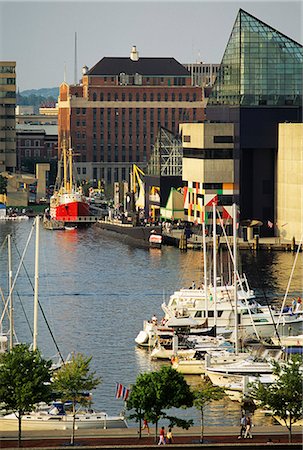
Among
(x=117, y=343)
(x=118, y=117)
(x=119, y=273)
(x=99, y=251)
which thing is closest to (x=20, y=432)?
(x=117, y=343)

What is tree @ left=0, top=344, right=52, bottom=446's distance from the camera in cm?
3522

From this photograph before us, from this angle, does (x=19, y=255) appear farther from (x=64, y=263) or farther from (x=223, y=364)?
(x=223, y=364)

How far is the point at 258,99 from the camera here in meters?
87.1

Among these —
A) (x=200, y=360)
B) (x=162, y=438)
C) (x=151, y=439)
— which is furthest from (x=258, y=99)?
(x=162, y=438)

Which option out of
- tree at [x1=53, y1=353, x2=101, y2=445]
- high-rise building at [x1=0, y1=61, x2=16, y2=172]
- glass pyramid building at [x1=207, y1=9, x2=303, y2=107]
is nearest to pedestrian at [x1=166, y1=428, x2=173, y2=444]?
tree at [x1=53, y1=353, x2=101, y2=445]

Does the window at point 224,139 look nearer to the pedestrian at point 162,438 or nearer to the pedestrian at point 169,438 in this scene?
the pedestrian at point 169,438

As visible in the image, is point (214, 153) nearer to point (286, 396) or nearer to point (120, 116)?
point (286, 396)

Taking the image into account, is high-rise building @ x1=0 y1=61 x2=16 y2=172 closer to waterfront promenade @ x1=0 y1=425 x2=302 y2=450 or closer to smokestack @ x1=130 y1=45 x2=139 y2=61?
smokestack @ x1=130 y1=45 x2=139 y2=61

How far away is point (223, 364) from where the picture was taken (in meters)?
43.5

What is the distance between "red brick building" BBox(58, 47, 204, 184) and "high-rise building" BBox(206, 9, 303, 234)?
186ft

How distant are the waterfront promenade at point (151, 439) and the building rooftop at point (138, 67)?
380 feet

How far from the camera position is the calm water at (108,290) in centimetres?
4584

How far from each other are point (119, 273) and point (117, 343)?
74.5ft

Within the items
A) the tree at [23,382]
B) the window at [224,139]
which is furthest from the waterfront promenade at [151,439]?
the window at [224,139]
